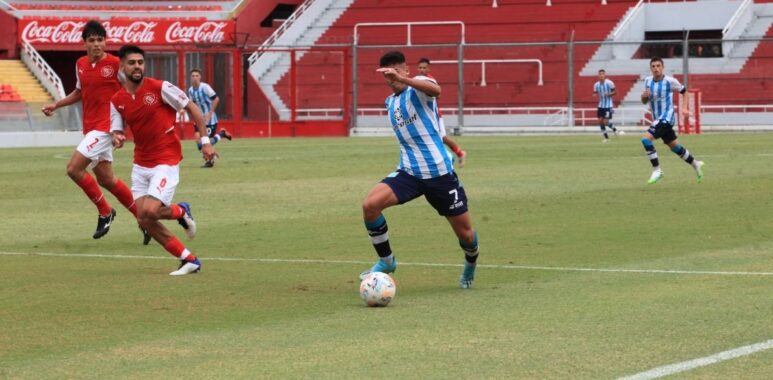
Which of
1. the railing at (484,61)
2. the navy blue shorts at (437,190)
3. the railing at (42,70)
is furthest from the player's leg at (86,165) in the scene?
the railing at (42,70)

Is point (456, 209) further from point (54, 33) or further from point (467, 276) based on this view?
point (54, 33)

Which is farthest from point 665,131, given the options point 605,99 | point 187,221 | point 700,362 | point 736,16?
point 736,16

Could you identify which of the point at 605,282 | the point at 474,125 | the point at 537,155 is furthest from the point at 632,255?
the point at 474,125

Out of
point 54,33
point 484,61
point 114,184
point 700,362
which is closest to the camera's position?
point 700,362

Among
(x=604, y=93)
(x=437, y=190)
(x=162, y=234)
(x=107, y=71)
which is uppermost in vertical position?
(x=604, y=93)

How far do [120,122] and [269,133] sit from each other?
34.4 metres

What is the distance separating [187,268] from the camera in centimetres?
1178

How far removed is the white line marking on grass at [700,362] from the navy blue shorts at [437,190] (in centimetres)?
319

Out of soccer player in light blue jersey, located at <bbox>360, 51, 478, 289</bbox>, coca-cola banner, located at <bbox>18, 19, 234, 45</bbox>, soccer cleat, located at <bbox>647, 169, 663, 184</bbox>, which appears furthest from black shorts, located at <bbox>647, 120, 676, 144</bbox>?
coca-cola banner, located at <bbox>18, 19, 234, 45</bbox>

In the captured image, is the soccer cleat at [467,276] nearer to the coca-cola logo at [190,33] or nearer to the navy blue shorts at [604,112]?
the navy blue shorts at [604,112]

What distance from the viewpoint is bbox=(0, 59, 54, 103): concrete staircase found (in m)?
50.5

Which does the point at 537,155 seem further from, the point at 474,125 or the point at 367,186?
the point at 474,125

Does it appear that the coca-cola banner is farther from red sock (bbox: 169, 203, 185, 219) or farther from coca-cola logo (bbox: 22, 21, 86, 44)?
red sock (bbox: 169, 203, 185, 219)

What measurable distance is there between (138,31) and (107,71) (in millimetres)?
40067
